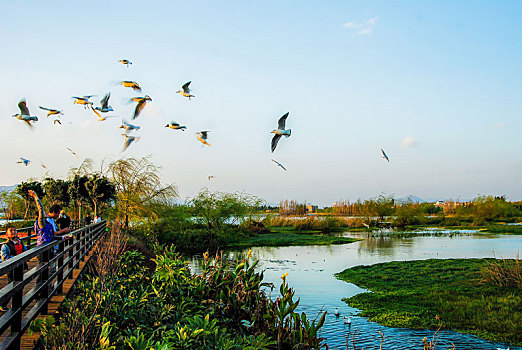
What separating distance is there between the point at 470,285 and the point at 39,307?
13123 mm

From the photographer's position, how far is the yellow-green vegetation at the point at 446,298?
32.7ft

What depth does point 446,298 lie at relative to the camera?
488 inches

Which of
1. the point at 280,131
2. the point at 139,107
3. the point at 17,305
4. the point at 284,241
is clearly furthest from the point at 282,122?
the point at 284,241

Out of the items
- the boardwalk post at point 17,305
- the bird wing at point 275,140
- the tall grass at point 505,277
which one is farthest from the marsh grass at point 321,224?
the boardwalk post at point 17,305

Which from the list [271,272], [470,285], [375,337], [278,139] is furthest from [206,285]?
[271,272]

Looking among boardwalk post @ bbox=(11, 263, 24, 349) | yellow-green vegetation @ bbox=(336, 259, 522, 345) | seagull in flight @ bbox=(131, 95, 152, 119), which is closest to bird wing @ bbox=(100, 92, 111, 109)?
seagull in flight @ bbox=(131, 95, 152, 119)

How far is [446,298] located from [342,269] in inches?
299

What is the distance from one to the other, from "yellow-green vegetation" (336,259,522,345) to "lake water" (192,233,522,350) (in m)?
0.49

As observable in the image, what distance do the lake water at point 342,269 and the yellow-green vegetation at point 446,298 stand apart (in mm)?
494

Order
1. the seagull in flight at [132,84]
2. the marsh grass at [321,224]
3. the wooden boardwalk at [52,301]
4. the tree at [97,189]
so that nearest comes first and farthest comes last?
the wooden boardwalk at [52,301] → the seagull in flight at [132,84] → the tree at [97,189] → the marsh grass at [321,224]

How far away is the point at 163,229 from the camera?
33.2 metres

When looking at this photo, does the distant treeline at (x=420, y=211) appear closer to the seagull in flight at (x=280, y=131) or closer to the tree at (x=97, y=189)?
the tree at (x=97, y=189)

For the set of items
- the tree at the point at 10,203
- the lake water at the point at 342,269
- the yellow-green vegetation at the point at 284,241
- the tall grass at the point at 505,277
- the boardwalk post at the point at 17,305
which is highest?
the tree at the point at 10,203

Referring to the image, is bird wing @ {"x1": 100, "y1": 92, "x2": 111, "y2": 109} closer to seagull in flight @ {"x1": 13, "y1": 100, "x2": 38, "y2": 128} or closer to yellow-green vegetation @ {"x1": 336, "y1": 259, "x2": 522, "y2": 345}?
seagull in flight @ {"x1": 13, "y1": 100, "x2": 38, "y2": 128}
